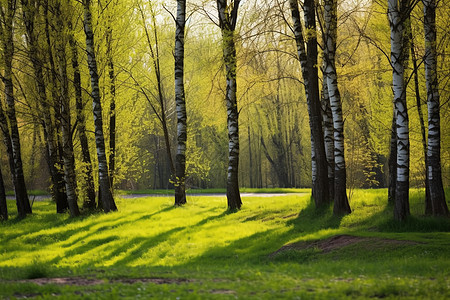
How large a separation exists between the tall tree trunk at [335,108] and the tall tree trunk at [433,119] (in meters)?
2.40

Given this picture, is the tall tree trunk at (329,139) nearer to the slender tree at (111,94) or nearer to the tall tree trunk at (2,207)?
the slender tree at (111,94)

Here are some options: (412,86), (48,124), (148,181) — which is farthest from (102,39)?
(148,181)

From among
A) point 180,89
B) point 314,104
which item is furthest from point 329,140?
point 180,89

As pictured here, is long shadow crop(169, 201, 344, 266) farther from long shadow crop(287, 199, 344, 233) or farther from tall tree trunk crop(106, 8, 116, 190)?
tall tree trunk crop(106, 8, 116, 190)

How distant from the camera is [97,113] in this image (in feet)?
59.0

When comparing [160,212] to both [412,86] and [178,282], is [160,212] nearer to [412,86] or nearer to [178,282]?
[412,86]

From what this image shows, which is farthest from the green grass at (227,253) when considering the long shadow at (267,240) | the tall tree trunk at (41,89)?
the tall tree trunk at (41,89)

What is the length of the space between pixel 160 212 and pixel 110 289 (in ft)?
42.1

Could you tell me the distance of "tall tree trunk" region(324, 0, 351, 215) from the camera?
45.3 feet

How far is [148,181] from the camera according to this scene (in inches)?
2007

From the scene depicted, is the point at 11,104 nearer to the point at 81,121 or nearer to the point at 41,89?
the point at 41,89

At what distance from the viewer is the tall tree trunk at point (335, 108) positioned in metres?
13.8

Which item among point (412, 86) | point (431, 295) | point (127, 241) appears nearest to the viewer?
point (431, 295)

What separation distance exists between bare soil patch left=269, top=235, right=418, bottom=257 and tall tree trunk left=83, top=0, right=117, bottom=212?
31.6ft
